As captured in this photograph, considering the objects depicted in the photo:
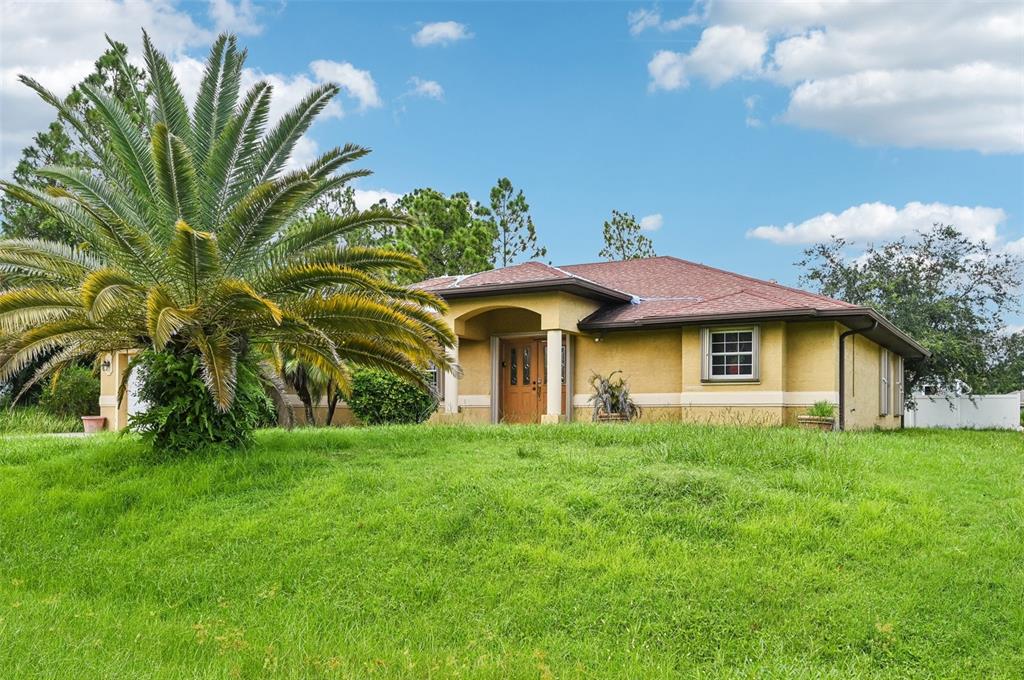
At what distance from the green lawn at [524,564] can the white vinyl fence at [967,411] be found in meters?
22.4

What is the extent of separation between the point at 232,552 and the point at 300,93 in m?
7.11

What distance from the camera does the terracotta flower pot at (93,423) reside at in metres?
24.4

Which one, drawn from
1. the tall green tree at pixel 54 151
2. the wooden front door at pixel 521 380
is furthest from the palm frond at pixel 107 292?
the tall green tree at pixel 54 151

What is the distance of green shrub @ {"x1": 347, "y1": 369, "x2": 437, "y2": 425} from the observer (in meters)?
19.6

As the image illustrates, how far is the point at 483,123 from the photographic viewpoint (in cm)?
2289

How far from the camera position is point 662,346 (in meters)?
19.4

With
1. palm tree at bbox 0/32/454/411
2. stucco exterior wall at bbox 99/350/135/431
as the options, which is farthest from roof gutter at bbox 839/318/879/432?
stucco exterior wall at bbox 99/350/135/431

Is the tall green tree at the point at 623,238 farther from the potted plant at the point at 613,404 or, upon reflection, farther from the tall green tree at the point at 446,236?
the potted plant at the point at 613,404

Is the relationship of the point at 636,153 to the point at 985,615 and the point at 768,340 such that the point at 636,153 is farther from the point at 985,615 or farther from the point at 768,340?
the point at 985,615

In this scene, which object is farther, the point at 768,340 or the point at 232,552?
the point at 768,340

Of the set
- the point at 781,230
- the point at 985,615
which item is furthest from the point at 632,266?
the point at 985,615

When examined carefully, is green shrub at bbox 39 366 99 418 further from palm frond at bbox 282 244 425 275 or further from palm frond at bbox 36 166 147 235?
palm frond at bbox 282 244 425 275

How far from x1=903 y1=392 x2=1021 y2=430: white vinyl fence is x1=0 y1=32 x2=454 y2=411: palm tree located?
2610 centimetres

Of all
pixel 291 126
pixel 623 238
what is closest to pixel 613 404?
pixel 291 126
